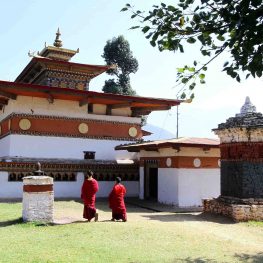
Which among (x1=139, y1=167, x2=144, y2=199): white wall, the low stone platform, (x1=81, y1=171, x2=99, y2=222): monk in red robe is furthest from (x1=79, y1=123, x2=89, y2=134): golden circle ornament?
the low stone platform

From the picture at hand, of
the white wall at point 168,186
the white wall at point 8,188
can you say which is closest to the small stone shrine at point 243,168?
the white wall at point 168,186

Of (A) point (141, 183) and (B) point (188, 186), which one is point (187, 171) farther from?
(A) point (141, 183)

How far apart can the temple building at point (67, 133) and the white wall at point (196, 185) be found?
446cm

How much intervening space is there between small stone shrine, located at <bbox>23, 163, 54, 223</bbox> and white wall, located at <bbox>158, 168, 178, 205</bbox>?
5.94 metres

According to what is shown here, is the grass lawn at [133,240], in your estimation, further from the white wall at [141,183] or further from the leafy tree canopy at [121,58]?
the leafy tree canopy at [121,58]

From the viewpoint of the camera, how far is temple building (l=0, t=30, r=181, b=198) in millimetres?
16609

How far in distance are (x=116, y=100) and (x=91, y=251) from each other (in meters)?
11.9

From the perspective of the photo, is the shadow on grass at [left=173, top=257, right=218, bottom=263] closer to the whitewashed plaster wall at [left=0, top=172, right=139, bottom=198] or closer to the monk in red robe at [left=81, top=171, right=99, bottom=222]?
the monk in red robe at [left=81, top=171, right=99, bottom=222]

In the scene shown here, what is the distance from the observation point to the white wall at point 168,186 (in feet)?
48.0

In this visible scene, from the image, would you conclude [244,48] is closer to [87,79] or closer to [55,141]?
[55,141]

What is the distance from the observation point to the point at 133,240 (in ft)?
26.2

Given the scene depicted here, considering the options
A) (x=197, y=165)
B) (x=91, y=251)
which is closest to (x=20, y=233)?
(x=91, y=251)

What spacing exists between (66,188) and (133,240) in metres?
9.82

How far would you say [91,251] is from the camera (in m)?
6.94
